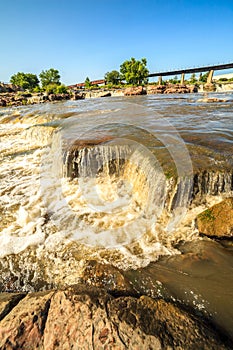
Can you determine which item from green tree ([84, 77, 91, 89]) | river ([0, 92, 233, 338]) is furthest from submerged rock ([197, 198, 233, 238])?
green tree ([84, 77, 91, 89])

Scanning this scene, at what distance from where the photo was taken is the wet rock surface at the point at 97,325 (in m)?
1.64

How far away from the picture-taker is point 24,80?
252 ft

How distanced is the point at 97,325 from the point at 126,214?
317 cm

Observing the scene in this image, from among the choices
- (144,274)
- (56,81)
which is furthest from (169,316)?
(56,81)

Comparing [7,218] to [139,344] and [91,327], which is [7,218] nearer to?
[91,327]

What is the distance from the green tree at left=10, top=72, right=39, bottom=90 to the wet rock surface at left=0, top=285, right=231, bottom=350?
89690 millimetres

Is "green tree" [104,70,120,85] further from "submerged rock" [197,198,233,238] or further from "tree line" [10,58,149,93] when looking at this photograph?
"submerged rock" [197,198,233,238]

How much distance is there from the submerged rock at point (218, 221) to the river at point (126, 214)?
189 millimetres

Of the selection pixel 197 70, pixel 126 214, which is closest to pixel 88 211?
pixel 126 214

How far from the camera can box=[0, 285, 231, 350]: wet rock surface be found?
1.64 m

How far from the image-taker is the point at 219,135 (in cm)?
649

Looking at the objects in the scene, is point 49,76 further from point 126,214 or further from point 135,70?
point 126,214

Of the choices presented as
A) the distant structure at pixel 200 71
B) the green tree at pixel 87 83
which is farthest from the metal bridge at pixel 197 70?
the green tree at pixel 87 83

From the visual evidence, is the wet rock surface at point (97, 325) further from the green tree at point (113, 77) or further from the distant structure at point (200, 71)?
the green tree at point (113, 77)
